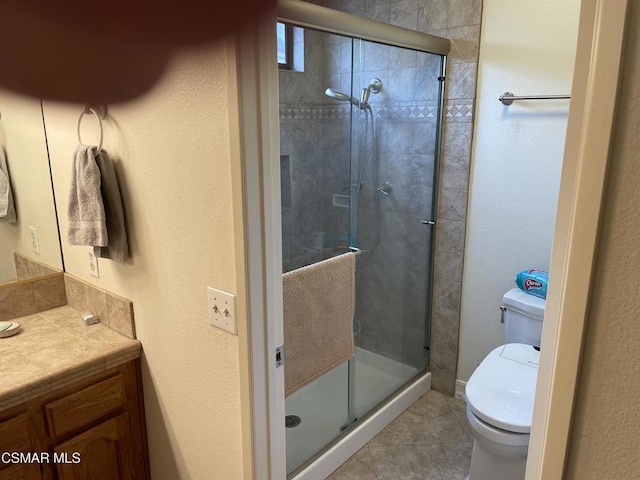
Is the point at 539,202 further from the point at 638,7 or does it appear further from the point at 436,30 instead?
the point at 638,7

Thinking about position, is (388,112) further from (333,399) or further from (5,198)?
(5,198)

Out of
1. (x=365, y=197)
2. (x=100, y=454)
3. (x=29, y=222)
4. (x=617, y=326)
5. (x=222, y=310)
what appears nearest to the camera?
(x=617, y=326)

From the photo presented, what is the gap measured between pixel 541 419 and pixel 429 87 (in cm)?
181

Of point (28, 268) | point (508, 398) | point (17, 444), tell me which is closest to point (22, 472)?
point (17, 444)

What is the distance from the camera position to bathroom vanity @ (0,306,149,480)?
1.18 metres

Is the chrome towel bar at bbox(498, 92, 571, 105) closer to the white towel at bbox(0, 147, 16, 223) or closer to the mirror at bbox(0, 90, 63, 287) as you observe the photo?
the mirror at bbox(0, 90, 63, 287)

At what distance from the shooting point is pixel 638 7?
0.46 metres

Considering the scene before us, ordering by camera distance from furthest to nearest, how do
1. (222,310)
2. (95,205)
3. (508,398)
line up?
(508,398), (95,205), (222,310)

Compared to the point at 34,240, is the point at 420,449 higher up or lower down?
lower down

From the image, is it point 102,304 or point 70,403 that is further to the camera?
point 102,304

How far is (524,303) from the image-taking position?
6.36ft

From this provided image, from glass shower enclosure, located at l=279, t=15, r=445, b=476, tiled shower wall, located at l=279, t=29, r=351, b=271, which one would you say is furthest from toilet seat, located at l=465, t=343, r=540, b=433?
tiled shower wall, located at l=279, t=29, r=351, b=271

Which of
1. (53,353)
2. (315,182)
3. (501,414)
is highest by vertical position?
(315,182)

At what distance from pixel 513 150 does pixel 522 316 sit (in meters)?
0.71
